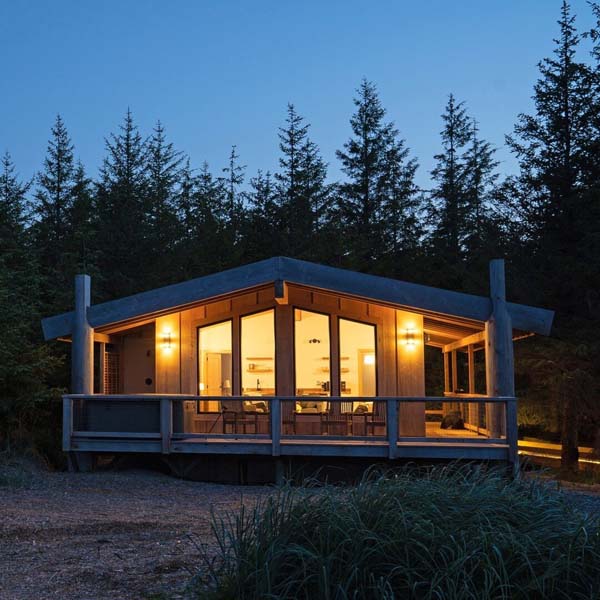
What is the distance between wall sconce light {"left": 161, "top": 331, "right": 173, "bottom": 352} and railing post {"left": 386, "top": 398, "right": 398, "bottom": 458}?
466 cm

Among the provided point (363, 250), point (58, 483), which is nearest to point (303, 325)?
point (58, 483)

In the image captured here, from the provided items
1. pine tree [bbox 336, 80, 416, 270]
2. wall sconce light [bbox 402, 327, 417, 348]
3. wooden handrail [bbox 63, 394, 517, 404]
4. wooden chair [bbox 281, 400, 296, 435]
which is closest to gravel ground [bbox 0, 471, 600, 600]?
wooden handrail [bbox 63, 394, 517, 404]

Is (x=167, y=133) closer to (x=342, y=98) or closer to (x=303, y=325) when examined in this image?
(x=342, y=98)

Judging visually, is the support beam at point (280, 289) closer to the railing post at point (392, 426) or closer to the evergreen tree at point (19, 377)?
the railing post at point (392, 426)

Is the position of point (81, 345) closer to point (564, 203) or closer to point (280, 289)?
point (280, 289)

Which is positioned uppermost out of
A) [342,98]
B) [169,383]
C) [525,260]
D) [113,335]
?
[342,98]

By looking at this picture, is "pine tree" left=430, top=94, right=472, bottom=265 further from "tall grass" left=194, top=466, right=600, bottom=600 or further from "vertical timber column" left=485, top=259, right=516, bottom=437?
"tall grass" left=194, top=466, right=600, bottom=600

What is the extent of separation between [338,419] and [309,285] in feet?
7.28

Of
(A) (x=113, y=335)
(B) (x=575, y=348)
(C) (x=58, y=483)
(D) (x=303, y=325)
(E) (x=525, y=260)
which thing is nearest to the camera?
(C) (x=58, y=483)

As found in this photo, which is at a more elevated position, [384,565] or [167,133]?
[167,133]

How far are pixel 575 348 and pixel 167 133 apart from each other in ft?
78.2

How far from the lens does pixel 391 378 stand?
44.9 ft

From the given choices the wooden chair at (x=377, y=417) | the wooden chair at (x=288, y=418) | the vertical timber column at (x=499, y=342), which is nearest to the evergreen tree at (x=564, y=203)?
the vertical timber column at (x=499, y=342)

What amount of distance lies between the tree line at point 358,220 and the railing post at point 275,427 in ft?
15.4
